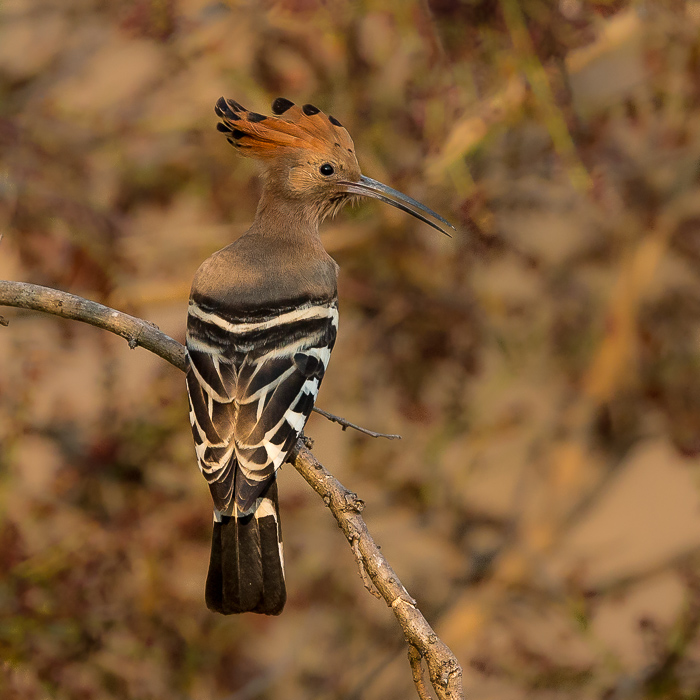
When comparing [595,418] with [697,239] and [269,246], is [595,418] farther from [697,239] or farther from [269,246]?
[269,246]

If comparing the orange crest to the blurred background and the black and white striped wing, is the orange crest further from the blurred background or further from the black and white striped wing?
the blurred background

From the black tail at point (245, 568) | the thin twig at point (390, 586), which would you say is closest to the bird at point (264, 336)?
the black tail at point (245, 568)

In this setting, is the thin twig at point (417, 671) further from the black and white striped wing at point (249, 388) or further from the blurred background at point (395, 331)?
the blurred background at point (395, 331)

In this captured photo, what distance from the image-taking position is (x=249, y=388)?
2.28 meters

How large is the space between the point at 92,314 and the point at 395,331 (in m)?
2.10

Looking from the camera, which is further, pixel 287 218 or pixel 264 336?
pixel 287 218

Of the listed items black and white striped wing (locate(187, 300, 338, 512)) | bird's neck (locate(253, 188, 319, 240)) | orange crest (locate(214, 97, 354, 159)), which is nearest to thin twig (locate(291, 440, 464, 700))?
black and white striped wing (locate(187, 300, 338, 512))

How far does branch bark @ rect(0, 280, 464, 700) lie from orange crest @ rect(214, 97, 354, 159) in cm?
72

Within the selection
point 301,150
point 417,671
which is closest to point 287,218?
point 301,150

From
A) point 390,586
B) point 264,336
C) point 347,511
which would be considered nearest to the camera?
point 390,586

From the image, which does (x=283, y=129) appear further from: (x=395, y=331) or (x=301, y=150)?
(x=395, y=331)

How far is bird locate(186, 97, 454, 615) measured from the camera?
7.19 ft

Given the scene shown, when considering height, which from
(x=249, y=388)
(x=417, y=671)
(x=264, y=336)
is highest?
(x=264, y=336)

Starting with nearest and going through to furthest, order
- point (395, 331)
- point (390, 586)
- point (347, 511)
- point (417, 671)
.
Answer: point (417, 671) → point (390, 586) → point (347, 511) → point (395, 331)
